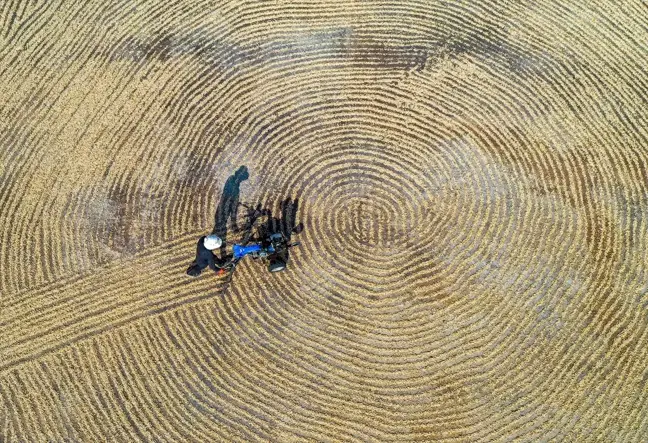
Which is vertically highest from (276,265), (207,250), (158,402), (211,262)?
(207,250)

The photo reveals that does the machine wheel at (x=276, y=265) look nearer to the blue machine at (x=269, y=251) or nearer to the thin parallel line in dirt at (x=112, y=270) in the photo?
the blue machine at (x=269, y=251)

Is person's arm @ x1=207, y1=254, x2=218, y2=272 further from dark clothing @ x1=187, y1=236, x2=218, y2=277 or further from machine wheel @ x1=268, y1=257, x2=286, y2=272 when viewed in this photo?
machine wheel @ x1=268, y1=257, x2=286, y2=272

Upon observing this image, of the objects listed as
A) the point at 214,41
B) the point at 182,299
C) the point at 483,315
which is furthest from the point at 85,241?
the point at 483,315

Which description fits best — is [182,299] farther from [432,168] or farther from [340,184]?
[432,168]

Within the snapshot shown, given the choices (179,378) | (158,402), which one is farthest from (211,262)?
(158,402)

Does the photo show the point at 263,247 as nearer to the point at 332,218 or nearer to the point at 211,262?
the point at 211,262
